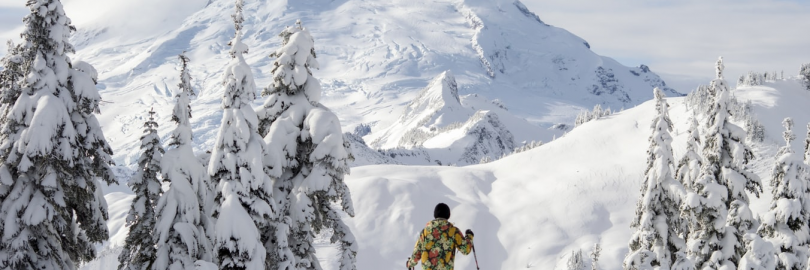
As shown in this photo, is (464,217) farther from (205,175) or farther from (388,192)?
(205,175)

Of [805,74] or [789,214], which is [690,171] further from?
[805,74]

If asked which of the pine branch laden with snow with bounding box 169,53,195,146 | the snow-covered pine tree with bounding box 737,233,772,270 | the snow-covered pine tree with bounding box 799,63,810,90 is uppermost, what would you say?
the pine branch laden with snow with bounding box 169,53,195,146

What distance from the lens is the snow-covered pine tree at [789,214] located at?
2388 cm

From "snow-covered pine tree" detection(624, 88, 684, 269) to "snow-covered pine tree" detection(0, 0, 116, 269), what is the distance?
1649 centimetres

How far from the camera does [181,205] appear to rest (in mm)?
18438

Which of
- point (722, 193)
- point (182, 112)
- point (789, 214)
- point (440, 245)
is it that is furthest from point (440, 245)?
point (789, 214)

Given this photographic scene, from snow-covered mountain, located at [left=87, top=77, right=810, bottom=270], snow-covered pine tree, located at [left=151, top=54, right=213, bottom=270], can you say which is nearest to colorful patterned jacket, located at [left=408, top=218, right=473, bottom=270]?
snow-covered pine tree, located at [left=151, top=54, right=213, bottom=270]

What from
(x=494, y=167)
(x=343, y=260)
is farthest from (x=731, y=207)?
(x=494, y=167)

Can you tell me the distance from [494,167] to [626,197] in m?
26.6

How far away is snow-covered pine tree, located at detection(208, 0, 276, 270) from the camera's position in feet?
57.3

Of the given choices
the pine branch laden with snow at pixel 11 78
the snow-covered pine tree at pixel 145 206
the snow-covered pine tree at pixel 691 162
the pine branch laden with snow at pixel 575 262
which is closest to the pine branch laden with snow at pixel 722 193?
the snow-covered pine tree at pixel 691 162

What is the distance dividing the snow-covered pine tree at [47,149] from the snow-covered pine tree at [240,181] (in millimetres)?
3457

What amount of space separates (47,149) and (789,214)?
21419 mm

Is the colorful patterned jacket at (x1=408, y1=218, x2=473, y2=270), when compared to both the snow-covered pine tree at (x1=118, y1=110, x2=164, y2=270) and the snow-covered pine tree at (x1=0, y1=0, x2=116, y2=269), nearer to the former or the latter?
the snow-covered pine tree at (x1=118, y1=110, x2=164, y2=270)
